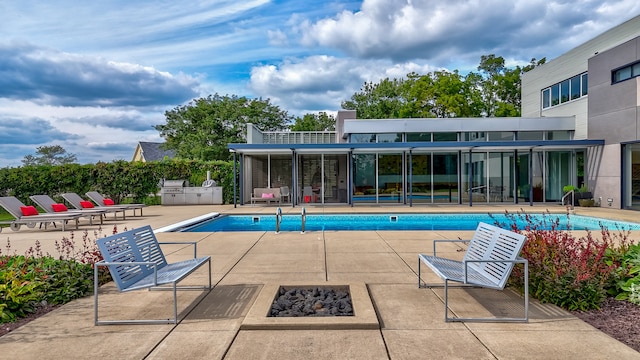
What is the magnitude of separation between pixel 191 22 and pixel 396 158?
411 inches

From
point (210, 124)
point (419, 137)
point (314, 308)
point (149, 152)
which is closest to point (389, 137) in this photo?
point (419, 137)

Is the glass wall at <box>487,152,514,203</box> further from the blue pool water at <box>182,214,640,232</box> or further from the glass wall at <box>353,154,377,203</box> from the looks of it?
the glass wall at <box>353,154,377,203</box>

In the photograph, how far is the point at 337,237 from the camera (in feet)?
28.8

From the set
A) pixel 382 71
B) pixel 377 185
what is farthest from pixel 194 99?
pixel 377 185

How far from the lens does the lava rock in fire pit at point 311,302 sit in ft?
12.7

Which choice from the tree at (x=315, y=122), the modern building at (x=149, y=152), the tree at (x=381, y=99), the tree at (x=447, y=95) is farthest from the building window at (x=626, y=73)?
the modern building at (x=149, y=152)

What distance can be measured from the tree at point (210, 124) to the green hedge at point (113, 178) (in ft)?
37.1

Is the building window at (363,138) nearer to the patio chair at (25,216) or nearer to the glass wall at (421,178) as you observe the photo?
the glass wall at (421,178)

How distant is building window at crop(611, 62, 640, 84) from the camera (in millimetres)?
14359

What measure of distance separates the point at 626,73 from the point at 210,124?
2680 centimetres

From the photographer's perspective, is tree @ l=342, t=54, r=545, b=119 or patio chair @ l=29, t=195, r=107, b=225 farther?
tree @ l=342, t=54, r=545, b=119

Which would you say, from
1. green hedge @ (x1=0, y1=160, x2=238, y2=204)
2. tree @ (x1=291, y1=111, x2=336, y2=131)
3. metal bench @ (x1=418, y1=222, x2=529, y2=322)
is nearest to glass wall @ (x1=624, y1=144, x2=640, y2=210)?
metal bench @ (x1=418, y1=222, x2=529, y2=322)

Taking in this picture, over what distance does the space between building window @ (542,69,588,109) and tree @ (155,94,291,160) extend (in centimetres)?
2203

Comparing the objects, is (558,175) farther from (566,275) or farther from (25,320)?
(25,320)
